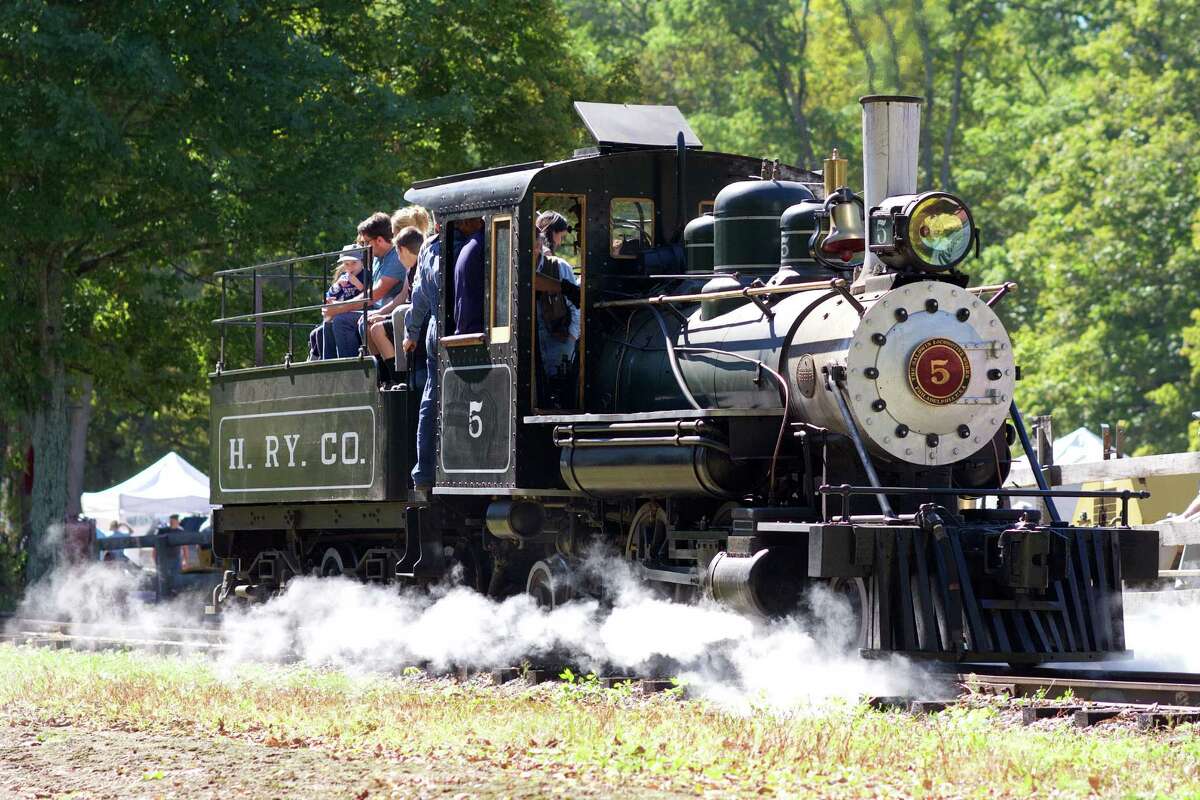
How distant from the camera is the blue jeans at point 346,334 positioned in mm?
14031

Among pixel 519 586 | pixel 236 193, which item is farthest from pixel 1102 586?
pixel 236 193

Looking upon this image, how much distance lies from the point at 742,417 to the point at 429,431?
285 cm

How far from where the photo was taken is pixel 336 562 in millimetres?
14578

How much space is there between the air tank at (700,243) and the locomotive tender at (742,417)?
2 centimetres

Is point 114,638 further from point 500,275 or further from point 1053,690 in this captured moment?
point 1053,690

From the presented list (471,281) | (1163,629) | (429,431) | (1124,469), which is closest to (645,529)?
(429,431)

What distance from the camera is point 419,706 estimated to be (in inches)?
396

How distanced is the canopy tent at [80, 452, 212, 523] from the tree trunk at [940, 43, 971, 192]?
1988cm

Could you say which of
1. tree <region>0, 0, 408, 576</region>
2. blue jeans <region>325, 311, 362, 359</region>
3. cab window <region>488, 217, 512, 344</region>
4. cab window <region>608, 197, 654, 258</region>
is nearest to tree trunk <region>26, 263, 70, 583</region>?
tree <region>0, 0, 408, 576</region>

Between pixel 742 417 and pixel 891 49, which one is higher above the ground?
pixel 891 49

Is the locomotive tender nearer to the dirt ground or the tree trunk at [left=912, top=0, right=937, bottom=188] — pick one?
the dirt ground

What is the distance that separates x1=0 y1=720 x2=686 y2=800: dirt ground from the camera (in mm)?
7398

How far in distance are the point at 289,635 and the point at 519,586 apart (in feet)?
8.43

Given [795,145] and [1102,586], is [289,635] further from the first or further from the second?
[795,145]
